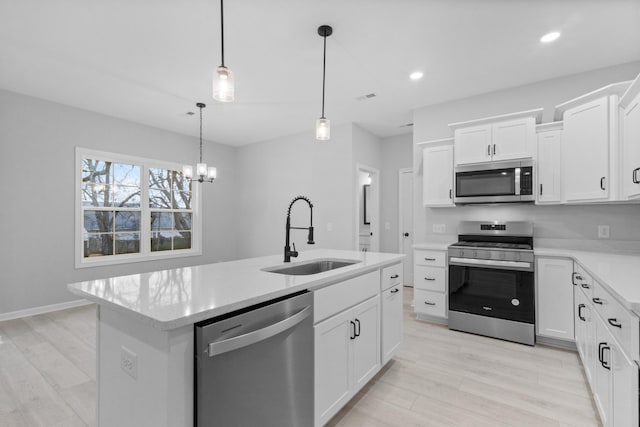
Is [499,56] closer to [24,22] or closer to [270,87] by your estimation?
[270,87]

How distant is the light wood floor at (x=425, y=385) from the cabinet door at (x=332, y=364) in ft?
0.68

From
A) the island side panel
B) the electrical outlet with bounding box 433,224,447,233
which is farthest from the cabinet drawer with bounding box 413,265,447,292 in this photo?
the island side panel

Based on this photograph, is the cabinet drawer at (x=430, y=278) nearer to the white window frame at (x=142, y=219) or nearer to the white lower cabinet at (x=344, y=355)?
the white lower cabinet at (x=344, y=355)

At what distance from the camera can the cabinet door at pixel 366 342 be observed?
194 centimetres

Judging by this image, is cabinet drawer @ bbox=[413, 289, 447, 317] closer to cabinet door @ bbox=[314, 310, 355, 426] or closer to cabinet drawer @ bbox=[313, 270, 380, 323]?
cabinet drawer @ bbox=[313, 270, 380, 323]

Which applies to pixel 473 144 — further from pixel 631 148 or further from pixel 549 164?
pixel 631 148

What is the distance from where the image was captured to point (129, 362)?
1.17 metres

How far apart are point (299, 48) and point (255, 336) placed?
2.52 m

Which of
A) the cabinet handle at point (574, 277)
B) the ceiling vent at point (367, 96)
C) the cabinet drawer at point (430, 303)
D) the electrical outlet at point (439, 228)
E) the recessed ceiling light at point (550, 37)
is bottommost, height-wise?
the cabinet drawer at point (430, 303)

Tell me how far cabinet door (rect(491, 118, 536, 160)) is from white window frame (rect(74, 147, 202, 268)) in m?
4.91

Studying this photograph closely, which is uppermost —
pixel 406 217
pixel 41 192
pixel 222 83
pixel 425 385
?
pixel 222 83

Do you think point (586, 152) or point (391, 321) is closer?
point (391, 321)

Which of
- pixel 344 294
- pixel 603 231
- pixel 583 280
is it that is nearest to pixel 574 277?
pixel 583 280

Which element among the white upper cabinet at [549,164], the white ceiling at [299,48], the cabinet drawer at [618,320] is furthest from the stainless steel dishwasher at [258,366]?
the white upper cabinet at [549,164]
